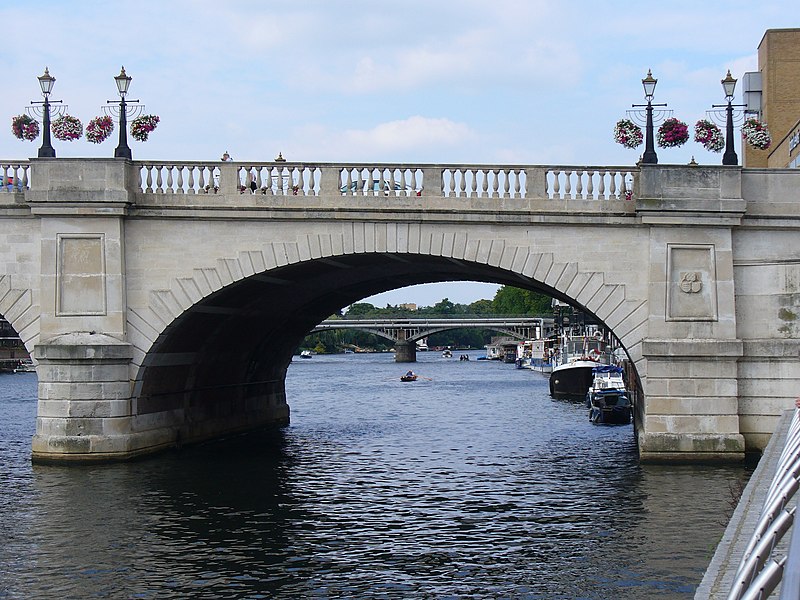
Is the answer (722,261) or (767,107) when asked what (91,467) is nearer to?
(722,261)

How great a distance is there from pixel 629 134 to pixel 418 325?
111525 millimetres

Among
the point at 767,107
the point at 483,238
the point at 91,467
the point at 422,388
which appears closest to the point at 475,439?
the point at 483,238

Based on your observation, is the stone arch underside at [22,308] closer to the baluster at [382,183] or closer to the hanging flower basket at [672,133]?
the baluster at [382,183]

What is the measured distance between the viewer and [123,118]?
106 feet

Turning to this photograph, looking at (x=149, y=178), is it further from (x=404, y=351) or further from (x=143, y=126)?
(x=404, y=351)

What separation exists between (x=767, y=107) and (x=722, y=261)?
119ft

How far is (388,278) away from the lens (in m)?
41.6

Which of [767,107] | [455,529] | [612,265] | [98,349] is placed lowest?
[455,529]

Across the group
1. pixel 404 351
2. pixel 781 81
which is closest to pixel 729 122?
pixel 781 81

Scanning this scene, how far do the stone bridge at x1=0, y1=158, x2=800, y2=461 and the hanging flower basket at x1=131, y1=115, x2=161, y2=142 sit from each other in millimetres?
1946

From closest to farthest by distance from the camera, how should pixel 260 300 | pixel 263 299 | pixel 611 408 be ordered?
pixel 260 300 → pixel 263 299 → pixel 611 408

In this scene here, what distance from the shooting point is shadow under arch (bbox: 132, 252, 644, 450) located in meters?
30.8

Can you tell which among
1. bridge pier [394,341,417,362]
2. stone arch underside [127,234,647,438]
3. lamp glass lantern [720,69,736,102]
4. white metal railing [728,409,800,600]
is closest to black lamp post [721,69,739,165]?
lamp glass lantern [720,69,736,102]

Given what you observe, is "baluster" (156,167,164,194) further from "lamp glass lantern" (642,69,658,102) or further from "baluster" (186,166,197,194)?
"lamp glass lantern" (642,69,658,102)
